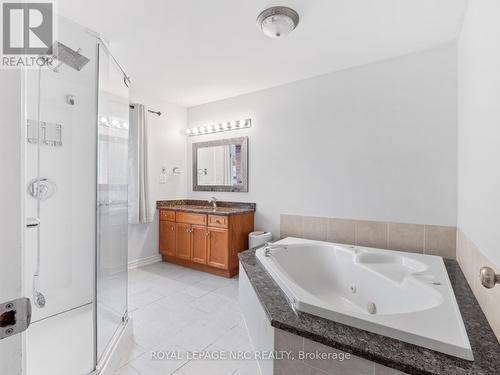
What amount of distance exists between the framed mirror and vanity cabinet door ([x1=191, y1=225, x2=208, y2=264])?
0.74 m

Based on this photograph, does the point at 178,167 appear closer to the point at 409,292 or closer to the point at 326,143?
the point at 326,143

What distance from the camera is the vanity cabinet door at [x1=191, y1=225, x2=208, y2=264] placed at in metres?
3.19

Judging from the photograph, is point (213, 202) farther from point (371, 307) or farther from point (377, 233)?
point (371, 307)

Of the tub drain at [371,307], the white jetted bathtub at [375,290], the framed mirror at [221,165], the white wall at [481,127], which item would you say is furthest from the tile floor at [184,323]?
the white wall at [481,127]

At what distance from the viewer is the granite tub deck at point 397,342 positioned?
3.01 ft

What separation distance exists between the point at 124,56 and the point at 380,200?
118 inches

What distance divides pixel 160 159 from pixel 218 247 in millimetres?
1682

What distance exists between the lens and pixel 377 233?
2.50 meters

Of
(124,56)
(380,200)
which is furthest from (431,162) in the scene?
(124,56)

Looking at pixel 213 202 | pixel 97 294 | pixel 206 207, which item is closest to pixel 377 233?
pixel 213 202

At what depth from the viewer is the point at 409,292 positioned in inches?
63.1

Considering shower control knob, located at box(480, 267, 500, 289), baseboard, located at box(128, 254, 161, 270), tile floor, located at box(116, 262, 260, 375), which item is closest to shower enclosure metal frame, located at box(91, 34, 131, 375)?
tile floor, located at box(116, 262, 260, 375)

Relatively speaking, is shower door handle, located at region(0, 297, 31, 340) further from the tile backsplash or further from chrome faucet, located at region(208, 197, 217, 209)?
chrome faucet, located at region(208, 197, 217, 209)

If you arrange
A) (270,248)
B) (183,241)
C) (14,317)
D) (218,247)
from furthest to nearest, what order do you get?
1. (183,241)
2. (218,247)
3. (270,248)
4. (14,317)
